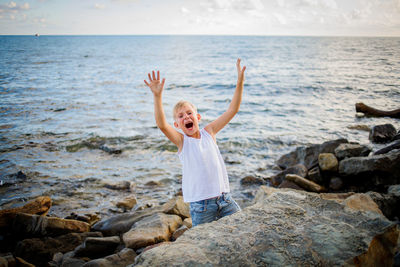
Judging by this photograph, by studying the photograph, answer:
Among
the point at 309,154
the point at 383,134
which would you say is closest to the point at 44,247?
the point at 309,154

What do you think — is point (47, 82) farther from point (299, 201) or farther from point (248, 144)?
point (299, 201)

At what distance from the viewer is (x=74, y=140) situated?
9.27m

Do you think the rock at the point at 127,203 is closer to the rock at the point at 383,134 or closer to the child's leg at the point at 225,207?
the child's leg at the point at 225,207

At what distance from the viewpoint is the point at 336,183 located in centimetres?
580

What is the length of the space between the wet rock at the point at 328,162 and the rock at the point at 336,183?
0.25 m

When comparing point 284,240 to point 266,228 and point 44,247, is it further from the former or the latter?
point 44,247

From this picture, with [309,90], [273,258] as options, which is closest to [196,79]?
[309,90]

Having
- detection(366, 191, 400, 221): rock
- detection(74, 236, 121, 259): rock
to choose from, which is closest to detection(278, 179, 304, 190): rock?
detection(366, 191, 400, 221): rock

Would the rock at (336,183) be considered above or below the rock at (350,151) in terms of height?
below

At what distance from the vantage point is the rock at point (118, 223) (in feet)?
14.5

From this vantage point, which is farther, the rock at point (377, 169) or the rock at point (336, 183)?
the rock at point (336, 183)

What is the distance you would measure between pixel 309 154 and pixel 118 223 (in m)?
5.07

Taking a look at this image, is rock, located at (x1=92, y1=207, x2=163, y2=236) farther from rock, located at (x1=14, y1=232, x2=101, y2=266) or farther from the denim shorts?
the denim shorts

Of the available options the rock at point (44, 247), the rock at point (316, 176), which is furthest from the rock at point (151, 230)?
the rock at point (316, 176)
